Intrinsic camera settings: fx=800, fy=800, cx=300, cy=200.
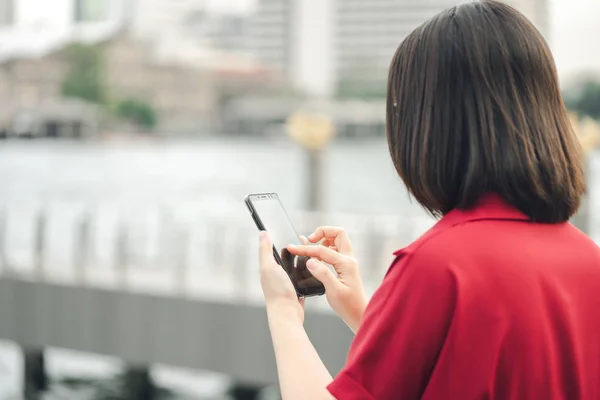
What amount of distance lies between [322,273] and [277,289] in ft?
0.18

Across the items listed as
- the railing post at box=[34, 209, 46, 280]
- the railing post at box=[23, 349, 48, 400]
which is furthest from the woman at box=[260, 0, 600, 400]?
the railing post at box=[23, 349, 48, 400]

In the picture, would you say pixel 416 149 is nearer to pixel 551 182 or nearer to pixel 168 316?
pixel 551 182

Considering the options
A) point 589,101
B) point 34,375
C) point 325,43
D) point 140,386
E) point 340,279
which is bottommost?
point 140,386

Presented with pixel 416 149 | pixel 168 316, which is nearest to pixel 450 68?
pixel 416 149

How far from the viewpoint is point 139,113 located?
30.9 metres

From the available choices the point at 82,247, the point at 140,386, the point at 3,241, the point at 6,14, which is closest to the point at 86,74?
the point at 6,14

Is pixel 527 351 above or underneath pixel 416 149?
underneath

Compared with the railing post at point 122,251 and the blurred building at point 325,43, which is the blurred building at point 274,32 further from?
the railing post at point 122,251

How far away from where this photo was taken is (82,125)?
1198 inches

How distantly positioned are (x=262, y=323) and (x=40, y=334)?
248 cm

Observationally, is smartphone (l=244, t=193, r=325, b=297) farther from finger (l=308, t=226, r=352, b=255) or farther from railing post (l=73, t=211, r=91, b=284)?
railing post (l=73, t=211, r=91, b=284)

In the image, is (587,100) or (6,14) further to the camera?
(6,14)

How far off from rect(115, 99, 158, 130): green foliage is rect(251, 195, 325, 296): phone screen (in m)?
29.3

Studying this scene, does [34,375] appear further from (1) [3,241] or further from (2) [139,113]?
(2) [139,113]
